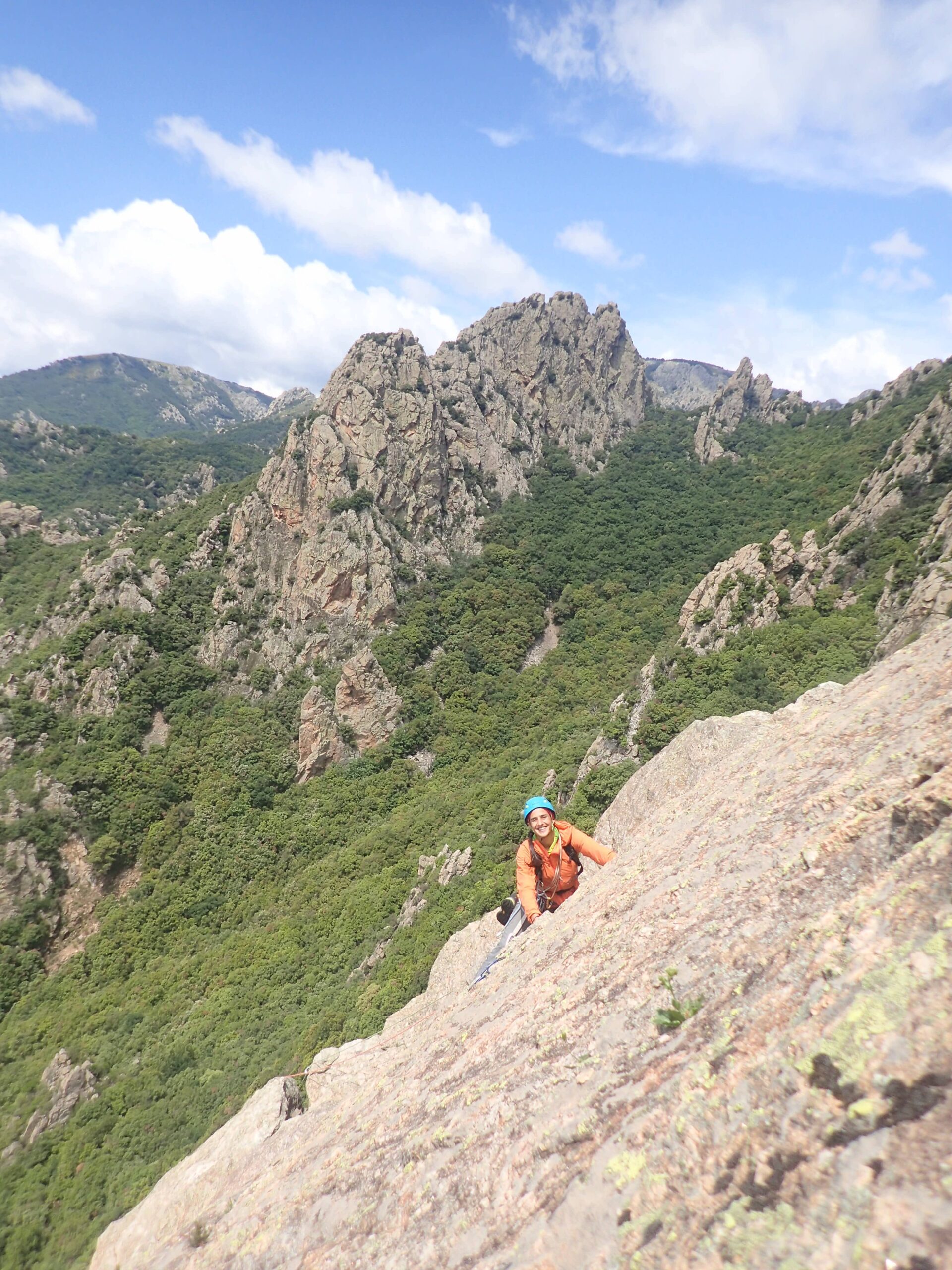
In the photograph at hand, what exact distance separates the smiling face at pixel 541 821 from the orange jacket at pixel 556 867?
0.23 metres

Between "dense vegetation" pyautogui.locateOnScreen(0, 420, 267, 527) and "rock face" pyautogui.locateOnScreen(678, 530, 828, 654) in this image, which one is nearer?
"rock face" pyautogui.locateOnScreen(678, 530, 828, 654)

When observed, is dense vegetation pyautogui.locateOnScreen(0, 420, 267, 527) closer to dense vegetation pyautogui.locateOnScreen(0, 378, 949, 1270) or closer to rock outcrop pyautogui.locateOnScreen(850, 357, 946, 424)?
dense vegetation pyautogui.locateOnScreen(0, 378, 949, 1270)

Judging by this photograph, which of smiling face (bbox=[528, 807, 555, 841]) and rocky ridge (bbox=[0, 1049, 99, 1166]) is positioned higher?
smiling face (bbox=[528, 807, 555, 841])

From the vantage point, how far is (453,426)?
250 ft

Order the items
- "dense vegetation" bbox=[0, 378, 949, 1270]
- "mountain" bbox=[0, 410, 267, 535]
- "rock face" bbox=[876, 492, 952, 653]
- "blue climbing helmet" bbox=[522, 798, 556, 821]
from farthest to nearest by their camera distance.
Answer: "mountain" bbox=[0, 410, 267, 535] < "dense vegetation" bbox=[0, 378, 949, 1270] < "rock face" bbox=[876, 492, 952, 653] < "blue climbing helmet" bbox=[522, 798, 556, 821]

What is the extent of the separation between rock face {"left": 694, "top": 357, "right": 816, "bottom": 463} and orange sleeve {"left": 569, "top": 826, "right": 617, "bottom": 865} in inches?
4100

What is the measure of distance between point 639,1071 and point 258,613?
56389mm

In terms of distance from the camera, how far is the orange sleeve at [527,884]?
8.11 metres

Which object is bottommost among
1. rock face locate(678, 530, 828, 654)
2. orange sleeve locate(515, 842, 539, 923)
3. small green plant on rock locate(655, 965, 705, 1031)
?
orange sleeve locate(515, 842, 539, 923)

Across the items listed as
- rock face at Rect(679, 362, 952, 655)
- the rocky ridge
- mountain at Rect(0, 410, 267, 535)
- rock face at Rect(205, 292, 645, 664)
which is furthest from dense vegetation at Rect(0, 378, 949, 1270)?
mountain at Rect(0, 410, 267, 535)

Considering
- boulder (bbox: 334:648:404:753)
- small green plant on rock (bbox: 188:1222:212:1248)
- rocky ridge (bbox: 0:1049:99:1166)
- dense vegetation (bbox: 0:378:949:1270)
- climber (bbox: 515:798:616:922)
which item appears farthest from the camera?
boulder (bbox: 334:648:404:753)

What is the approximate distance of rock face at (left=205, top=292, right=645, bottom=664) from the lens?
54719 millimetres

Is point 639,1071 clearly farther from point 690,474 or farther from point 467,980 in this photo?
point 690,474

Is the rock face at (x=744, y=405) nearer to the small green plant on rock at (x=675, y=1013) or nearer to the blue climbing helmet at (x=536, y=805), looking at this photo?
the blue climbing helmet at (x=536, y=805)
